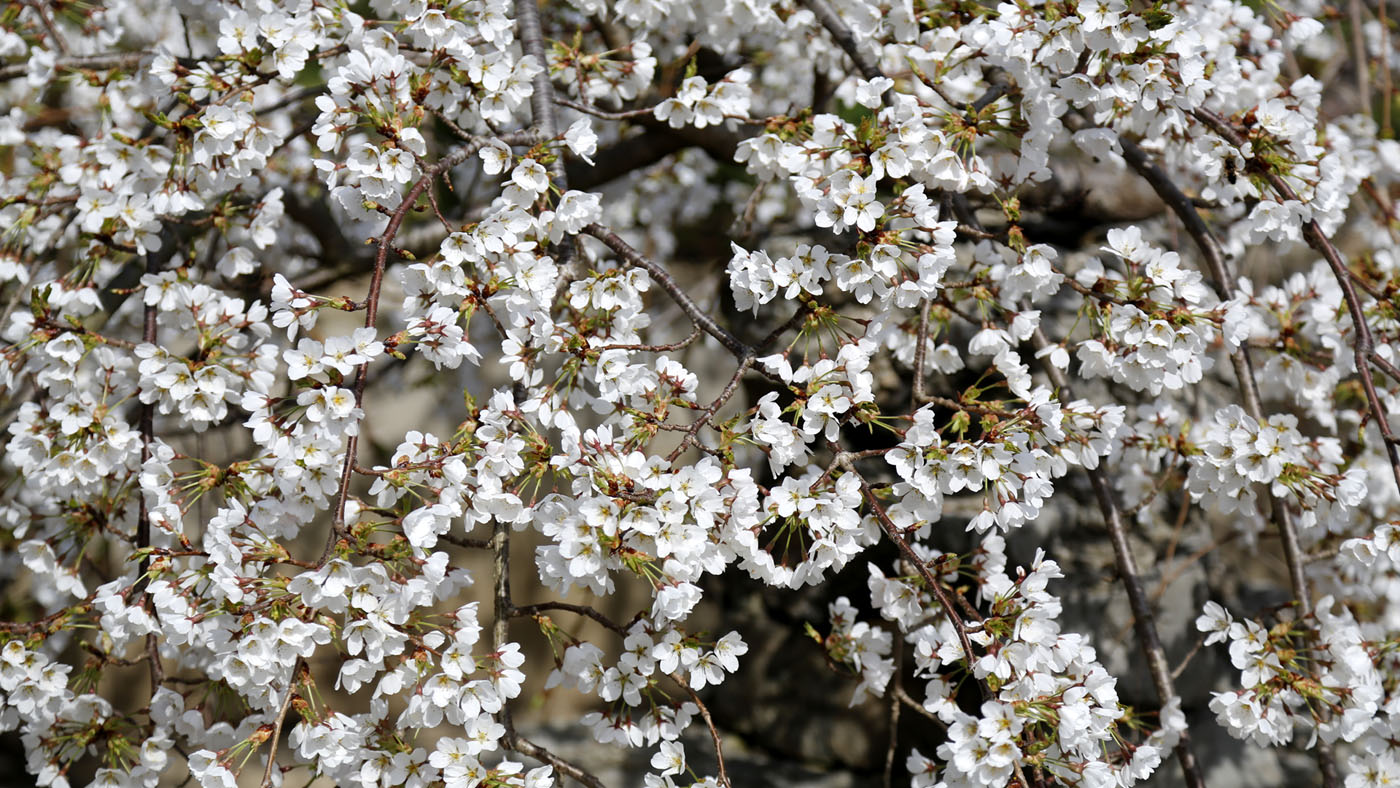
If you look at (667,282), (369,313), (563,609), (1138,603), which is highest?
(369,313)

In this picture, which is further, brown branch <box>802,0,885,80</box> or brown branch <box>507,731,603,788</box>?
brown branch <box>802,0,885,80</box>

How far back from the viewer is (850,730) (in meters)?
2.78

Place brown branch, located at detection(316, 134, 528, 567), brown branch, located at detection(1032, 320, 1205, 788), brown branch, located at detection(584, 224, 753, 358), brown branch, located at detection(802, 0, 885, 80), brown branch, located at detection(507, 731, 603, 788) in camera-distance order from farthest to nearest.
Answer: brown branch, located at detection(802, 0, 885, 80) < brown branch, located at detection(1032, 320, 1205, 788) < brown branch, located at detection(584, 224, 753, 358) < brown branch, located at detection(507, 731, 603, 788) < brown branch, located at detection(316, 134, 528, 567)

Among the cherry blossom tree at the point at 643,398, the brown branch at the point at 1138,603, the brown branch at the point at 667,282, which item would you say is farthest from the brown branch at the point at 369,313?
the brown branch at the point at 1138,603

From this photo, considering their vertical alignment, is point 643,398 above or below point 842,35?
below

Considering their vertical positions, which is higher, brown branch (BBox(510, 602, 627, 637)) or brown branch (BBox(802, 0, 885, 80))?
brown branch (BBox(802, 0, 885, 80))

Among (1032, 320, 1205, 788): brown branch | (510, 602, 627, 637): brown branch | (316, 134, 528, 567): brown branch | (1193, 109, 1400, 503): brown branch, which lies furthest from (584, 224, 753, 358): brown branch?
(1193, 109, 1400, 503): brown branch

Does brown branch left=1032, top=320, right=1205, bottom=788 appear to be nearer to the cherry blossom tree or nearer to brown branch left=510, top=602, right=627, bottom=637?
the cherry blossom tree

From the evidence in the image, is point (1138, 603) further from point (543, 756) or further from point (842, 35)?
point (842, 35)

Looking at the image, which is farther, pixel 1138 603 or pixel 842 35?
pixel 842 35

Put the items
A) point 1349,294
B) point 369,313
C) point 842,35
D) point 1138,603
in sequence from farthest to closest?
point 842,35 < point 1138,603 < point 1349,294 < point 369,313

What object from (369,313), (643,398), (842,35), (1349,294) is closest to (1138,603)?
(1349,294)

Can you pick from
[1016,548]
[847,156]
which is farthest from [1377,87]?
[847,156]

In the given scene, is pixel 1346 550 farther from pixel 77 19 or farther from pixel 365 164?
pixel 77 19
